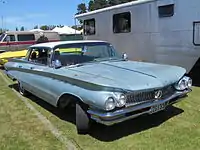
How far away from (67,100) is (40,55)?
5.89ft

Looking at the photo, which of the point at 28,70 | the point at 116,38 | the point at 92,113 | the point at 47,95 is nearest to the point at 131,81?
the point at 92,113

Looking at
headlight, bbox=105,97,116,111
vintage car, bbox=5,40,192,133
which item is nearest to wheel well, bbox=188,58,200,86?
vintage car, bbox=5,40,192,133

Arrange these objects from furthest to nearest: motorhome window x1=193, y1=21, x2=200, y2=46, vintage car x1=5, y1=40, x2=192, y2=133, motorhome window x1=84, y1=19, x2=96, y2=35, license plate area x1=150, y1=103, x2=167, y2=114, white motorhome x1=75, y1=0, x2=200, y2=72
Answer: motorhome window x1=84, y1=19, x2=96, y2=35
white motorhome x1=75, y1=0, x2=200, y2=72
motorhome window x1=193, y1=21, x2=200, y2=46
license plate area x1=150, y1=103, x2=167, y2=114
vintage car x1=5, y1=40, x2=192, y2=133

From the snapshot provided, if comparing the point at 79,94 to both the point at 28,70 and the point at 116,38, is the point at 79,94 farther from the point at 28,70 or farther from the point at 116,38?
the point at 116,38

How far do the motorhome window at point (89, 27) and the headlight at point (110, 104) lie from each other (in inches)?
320

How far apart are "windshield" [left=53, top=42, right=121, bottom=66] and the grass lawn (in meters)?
1.09

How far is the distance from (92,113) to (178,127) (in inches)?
62.2

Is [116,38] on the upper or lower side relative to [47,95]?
upper

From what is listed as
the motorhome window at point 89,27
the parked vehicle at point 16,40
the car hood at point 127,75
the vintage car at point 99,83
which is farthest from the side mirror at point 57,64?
the parked vehicle at point 16,40

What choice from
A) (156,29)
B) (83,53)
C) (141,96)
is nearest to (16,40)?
(156,29)

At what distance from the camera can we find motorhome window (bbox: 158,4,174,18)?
8.14 meters

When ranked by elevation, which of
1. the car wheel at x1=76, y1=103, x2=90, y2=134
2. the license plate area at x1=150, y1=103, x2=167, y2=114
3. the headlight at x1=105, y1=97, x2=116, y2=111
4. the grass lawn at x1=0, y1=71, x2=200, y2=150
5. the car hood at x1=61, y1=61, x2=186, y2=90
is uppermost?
the car hood at x1=61, y1=61, x2=186, y2=90

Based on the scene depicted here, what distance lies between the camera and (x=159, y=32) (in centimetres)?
867

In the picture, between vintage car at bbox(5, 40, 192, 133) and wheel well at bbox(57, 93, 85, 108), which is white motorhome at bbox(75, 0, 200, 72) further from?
wheel well at bbox(57, 93, 85, 108)
